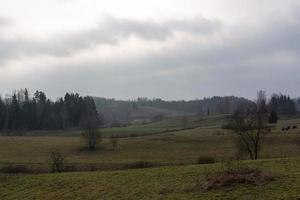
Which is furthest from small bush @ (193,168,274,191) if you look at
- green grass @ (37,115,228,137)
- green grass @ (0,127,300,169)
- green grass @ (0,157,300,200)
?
green grass @ (37,115,228,137)

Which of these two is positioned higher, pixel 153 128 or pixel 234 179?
pixel 153 128

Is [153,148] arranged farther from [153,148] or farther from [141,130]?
[141,130]

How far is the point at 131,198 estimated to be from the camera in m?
31.2

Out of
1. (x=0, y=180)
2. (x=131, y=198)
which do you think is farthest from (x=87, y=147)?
(x=131, y=198)

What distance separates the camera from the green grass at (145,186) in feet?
89.2

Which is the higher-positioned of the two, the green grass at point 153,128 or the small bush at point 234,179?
the green grass at point 153,128

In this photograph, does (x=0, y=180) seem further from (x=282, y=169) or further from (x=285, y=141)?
(x=285, y=141)

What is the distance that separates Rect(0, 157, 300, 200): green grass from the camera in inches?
1070

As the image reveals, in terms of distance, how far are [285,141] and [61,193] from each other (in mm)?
59063

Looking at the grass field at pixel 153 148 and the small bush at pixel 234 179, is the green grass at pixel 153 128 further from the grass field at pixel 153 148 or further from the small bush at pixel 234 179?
the small bush at pixel 234 179

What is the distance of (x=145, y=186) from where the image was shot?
33.8 meters

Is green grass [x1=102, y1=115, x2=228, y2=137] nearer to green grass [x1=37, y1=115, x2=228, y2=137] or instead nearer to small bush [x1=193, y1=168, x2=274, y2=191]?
green grass [x1=37, y1=115, x2=228, y2=137]

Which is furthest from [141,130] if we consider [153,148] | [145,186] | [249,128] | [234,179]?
[234,179]

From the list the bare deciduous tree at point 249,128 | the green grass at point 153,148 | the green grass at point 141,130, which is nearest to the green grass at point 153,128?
the green grass at point 141,130
